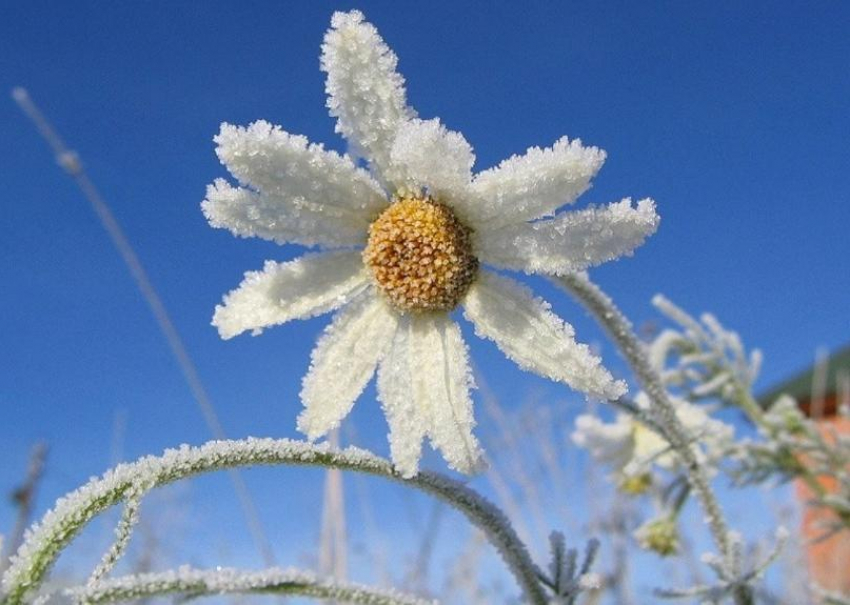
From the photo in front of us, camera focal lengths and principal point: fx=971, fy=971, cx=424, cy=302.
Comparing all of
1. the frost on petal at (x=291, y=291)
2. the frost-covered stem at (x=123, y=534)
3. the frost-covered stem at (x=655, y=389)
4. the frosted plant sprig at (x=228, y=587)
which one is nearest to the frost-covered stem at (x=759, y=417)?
the frost-covered stem at (x=655, y=389)

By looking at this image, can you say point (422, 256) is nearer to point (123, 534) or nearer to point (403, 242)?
point (403, 242)

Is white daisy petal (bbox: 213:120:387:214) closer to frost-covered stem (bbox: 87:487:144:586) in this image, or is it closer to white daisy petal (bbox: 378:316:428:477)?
white daisy petal (bbox: 378:316:428:477)

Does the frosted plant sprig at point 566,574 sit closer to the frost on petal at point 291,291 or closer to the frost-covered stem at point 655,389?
the frost-covered stem at point 655,389

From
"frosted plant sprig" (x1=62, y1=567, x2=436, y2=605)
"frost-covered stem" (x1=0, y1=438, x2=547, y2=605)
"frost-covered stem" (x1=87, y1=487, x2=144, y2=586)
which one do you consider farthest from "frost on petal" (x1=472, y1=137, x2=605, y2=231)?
"frost-covered stem" (x1=87, y1=487, x2=144, y2=586)

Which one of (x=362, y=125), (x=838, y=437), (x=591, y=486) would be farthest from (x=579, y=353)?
(x=591, y=486)

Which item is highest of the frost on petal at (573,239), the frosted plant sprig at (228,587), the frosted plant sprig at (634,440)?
the frosted plant sprig at (634,440)

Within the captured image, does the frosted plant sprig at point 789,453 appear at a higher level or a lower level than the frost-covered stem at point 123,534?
higher

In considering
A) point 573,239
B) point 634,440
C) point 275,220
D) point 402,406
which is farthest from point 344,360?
point 634,440

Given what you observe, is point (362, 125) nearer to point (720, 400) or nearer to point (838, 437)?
point (720, 400)
